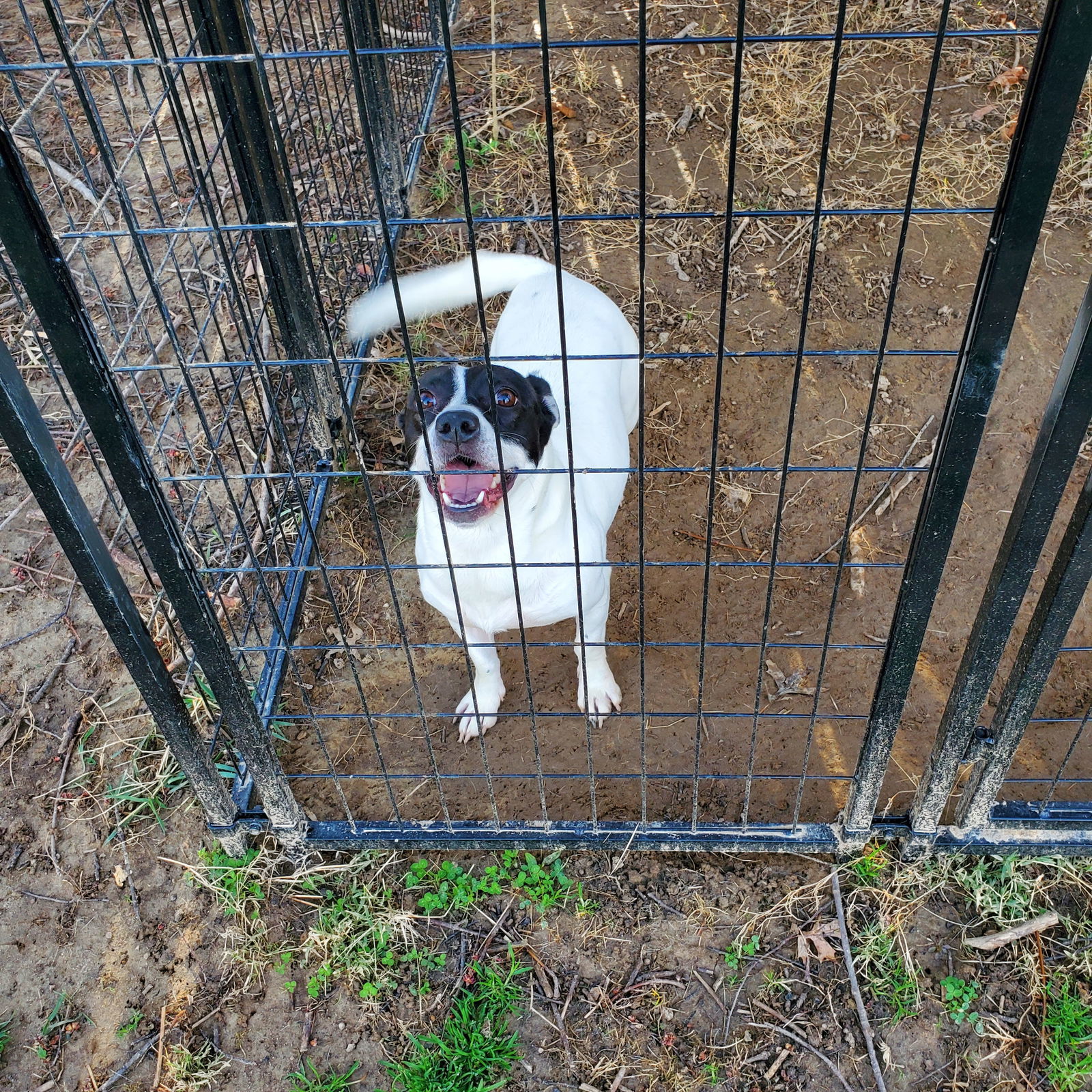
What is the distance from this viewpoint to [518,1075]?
245cm

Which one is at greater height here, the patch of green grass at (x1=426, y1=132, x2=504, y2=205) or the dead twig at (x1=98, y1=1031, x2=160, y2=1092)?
the patch of green grass at (x1=426, y1=132, x2=504, y2=205)

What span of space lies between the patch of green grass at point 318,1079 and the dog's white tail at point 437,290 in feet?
5.80

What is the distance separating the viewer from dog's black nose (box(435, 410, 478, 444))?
90.0 inches

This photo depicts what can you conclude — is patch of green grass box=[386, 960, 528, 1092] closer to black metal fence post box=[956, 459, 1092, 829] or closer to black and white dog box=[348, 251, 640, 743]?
black and white dog box=[348, 251, 640, 743]

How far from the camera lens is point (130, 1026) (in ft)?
8.38

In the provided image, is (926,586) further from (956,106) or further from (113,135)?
(113,135)

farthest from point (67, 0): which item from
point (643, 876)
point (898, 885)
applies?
point (898, 885)

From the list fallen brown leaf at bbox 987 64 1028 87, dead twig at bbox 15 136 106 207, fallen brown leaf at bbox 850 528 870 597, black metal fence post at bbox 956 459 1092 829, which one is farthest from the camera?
fallen brown leaf at bbox 987 64 1028 87

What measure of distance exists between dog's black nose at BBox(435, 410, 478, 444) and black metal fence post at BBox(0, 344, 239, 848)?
752 millimetres

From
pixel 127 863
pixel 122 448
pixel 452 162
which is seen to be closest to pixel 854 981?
pixel 127 863

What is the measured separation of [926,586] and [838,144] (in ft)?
11.4

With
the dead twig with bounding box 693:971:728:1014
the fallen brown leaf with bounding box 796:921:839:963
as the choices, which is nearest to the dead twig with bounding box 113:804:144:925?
the dead twig with bounding box 693:971:728:1014

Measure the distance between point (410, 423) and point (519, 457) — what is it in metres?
0.28

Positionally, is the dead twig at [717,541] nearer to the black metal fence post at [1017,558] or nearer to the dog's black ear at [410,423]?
the black metal fence post at [1017,558]
